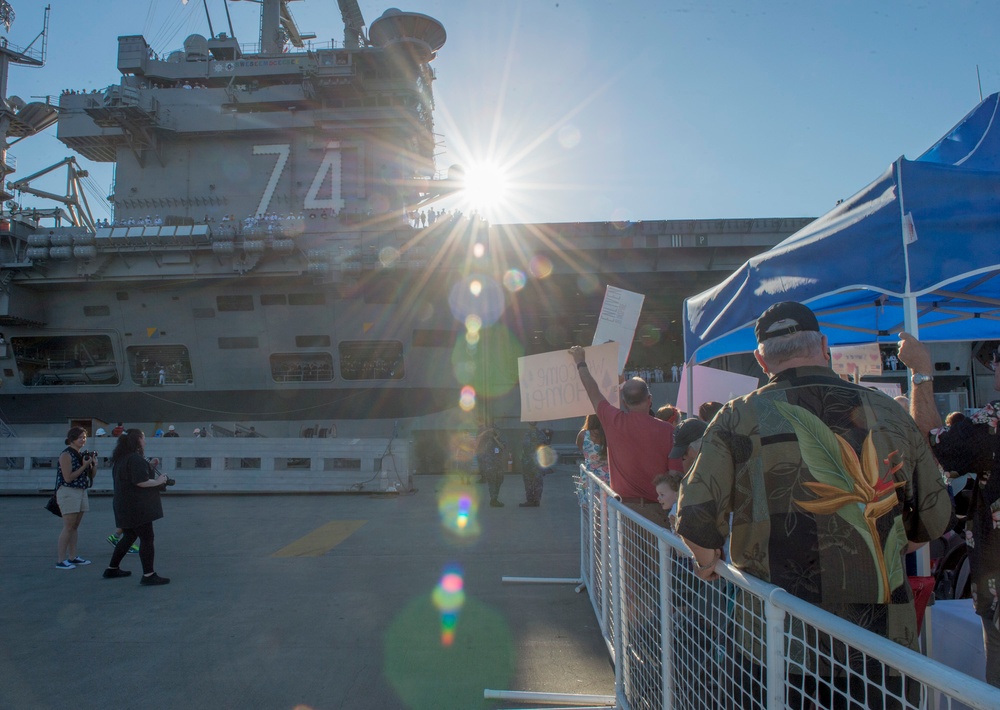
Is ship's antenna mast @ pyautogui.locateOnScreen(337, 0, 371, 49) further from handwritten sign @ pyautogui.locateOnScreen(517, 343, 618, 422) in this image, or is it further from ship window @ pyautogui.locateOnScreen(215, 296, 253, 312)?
handwritten sign @ pyautogui.locateOnScreen(517, 343, 618, 422)

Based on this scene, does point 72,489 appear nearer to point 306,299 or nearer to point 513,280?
point 306,299

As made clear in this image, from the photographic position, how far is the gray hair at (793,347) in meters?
1.90

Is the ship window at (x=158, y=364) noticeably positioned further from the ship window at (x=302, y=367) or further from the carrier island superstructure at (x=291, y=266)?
the ship window at (x=302, y=367)

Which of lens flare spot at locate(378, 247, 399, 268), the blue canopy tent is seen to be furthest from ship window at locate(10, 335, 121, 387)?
the blue canopy tent

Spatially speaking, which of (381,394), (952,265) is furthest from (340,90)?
(952,265)

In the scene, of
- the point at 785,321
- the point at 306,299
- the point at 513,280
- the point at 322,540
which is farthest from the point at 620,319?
the point at 306,299

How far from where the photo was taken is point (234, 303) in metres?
20.0

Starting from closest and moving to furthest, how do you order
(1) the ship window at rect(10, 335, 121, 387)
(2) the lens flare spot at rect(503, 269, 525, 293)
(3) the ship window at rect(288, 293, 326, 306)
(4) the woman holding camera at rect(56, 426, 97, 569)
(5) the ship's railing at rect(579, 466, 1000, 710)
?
1. (5) the ship's railing at rect(579, 466, 1000, 710)
2. (4) the woman holding camera at rect(56, 426, 97, 569)
3. (2) the lens flare spot at rect(503, 269, 525, 293)
4. (3) the ship window at rect(288, 293, 326, 306)
5. (1) the ship window at rect(10, 335, 121, 387)

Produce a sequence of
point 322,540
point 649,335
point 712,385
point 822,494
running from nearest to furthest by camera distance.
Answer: point 822,494 → point 712,385 → point 322,540 → point 649,335

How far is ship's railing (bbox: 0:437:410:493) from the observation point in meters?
13.1

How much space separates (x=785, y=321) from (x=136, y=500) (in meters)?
6.18

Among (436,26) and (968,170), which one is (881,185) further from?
(436,26)

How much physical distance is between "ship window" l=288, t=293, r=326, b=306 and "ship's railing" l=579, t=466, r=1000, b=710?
17518 millimetres

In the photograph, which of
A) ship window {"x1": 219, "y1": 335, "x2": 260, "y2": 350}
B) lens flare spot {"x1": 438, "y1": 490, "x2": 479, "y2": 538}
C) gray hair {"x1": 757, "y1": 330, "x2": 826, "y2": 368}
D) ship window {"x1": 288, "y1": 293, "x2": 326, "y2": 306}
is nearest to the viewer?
gray hair {"x1": 757, "y1": 330, "x2": 826, "y2": 368}
